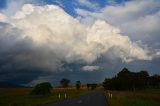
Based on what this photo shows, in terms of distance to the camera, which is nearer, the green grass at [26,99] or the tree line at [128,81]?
the green grass at [26,99]

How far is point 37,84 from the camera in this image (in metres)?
96.6

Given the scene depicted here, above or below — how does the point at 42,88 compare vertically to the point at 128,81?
below

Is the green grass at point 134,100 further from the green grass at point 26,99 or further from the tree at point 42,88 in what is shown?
the tree at point 42,88

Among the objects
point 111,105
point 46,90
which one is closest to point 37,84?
point 46,90

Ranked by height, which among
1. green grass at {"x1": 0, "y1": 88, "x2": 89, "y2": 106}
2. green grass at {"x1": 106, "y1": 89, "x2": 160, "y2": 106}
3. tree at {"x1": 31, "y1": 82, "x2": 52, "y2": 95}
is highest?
tree at {"x1": 31, "y1": 82, "x2": 52, "y2": 95}

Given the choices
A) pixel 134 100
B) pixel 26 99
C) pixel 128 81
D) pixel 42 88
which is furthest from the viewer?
pixel 128 81

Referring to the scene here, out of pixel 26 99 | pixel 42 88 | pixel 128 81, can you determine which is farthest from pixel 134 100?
pixel 128 81

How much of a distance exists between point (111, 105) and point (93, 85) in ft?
534

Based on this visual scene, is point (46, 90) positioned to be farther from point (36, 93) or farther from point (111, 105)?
point (111, 105)

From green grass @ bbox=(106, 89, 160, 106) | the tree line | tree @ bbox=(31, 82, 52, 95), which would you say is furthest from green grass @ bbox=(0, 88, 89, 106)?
the tree line

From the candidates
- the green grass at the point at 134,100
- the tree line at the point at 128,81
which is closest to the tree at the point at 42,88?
the tree line at the point at 128,81

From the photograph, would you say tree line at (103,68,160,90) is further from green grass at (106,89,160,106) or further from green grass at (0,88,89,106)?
green grass at (106,89,160,106)

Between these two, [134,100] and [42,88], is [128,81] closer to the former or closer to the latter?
[42,88]

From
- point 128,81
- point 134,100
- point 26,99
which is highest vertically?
point 128,81
